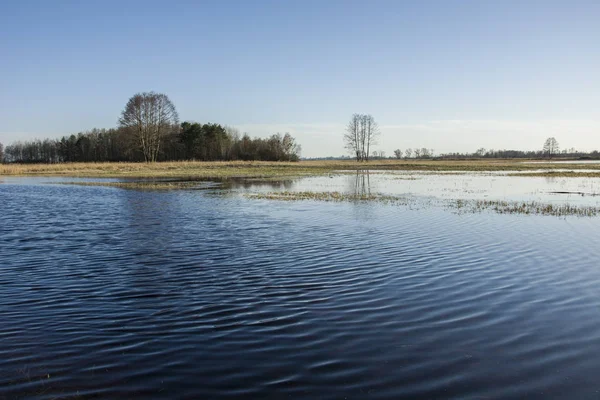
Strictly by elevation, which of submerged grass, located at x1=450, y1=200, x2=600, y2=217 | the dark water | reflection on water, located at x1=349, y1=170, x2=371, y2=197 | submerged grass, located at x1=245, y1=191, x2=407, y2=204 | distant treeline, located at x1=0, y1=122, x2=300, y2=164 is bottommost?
the dark water

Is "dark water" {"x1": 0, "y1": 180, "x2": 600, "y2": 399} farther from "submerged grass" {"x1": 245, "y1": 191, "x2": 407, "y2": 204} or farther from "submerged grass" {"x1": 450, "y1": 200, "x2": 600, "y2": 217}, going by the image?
"submerged grass" {"x1": 245, "y1": 191, "x2": 407, "y2": 204}

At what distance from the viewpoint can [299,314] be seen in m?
8.38

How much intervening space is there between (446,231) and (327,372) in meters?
13.1

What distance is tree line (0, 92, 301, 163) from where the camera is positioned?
89.6 metres

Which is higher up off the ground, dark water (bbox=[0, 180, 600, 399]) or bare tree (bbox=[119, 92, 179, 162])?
bare tree (bbox=[119, 92, 179, 162])

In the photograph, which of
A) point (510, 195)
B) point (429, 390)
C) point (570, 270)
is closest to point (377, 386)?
point (429, 390)

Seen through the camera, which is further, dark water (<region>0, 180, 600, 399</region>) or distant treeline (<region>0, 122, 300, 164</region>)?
distant treeline (<region>0, 122, 300, 164</region>)

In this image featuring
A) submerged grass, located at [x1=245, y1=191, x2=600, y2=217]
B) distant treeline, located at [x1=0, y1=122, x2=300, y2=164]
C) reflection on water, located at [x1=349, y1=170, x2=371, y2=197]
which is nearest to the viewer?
submerged grass, located at [x1=245, y1=191, x2=600, y2=217]

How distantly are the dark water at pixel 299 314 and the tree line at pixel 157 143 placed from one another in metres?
76.7

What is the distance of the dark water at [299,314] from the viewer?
586 cm

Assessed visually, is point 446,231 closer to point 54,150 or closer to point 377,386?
point 377,386

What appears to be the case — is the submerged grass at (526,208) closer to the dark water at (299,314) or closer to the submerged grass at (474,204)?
the submerged grass at (474,204)

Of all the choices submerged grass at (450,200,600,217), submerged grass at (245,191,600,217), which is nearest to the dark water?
submerged grass at (450,200,600,217)

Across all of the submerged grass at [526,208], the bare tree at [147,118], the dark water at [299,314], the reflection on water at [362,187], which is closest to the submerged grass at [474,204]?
the submerged grass at [526,208]
